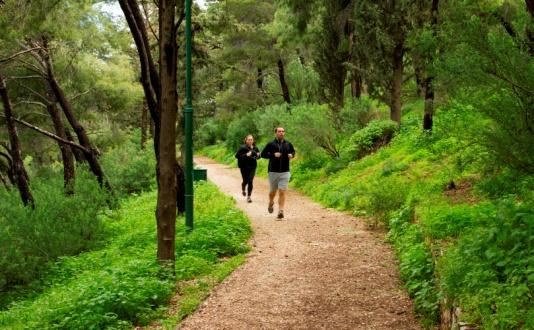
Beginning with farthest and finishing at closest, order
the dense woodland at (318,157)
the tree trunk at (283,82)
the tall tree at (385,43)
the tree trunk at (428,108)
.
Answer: the tree trunk at (283,82)
the tall tree at (385,43)
the tree trunk at (428,108)
the dense woodland at (318,157)

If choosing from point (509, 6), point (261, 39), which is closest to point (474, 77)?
point (509, 6)

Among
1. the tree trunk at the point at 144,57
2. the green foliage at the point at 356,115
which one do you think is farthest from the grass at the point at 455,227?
the green foliage at the point at 356,115

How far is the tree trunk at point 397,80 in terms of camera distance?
1680 centimetres

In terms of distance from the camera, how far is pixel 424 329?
5.11 metres

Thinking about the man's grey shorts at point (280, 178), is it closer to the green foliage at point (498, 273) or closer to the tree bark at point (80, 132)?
the green foliage at point (498, 273)

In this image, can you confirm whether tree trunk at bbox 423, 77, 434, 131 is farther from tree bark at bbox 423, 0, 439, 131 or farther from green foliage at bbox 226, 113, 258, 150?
green foliage at bbox 226, 113, 258, 150

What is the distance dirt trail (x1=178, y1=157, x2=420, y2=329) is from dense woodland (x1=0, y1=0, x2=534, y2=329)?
337 millimetres

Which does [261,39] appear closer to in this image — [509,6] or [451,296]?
[509,6]

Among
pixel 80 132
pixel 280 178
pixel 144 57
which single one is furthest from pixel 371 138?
pixel 80 132

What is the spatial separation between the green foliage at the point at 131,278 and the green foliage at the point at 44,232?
0.74 meters

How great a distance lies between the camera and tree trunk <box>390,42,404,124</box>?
661 inches

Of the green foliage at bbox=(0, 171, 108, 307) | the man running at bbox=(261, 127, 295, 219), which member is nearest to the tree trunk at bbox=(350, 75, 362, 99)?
the man running at bbox=(261, 127, 295, 219)

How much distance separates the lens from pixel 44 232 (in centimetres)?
1206

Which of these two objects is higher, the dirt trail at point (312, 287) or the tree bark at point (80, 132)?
the tree bark at point (80, 132)
